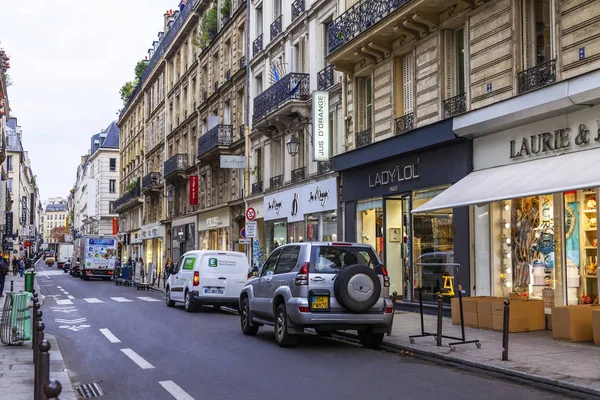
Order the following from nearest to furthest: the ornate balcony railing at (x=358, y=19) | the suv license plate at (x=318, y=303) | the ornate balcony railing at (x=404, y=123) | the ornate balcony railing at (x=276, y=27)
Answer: the suv license plate at (x=318, y=303)
the ornate balcony railing at (x=358, y=19)
the ornate balcony railing at (x=404, y=123)
the ornate balcony railing at (x=276, y=27)

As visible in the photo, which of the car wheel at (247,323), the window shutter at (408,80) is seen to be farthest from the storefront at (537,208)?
the car wheel at (247,323)

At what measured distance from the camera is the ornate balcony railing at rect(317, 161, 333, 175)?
24.3 meters

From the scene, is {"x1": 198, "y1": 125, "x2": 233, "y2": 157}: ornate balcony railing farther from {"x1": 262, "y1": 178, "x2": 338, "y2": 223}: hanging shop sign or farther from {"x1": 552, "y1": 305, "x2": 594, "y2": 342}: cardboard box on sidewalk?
{"x1": 552, "y1": 305, "x2": 594, "y2": 342}: cardboard box on sidewalk

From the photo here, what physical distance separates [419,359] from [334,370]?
1872mm

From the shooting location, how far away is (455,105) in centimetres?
1703

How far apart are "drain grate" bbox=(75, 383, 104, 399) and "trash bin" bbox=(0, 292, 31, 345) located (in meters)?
3.78

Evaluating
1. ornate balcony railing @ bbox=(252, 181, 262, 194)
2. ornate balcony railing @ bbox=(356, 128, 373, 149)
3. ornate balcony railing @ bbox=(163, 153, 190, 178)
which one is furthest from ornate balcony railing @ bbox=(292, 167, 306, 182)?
ornate balcony railing @ bbox=(163, 153, 190, 178)

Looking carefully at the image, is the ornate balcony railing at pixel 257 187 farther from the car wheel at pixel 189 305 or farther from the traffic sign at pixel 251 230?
the car wheel at pixel 189 305

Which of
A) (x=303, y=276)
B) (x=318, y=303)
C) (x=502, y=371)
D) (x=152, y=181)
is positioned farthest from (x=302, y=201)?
(x=152, y=181)

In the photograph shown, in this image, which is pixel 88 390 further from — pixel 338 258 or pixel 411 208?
pixel 411 208

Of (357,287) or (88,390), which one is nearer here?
(88,390)

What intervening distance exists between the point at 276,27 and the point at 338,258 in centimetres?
1905

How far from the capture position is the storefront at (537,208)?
12734mm

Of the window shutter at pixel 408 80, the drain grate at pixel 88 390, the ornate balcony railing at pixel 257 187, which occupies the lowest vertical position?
the drain grate at pixel 88 390
